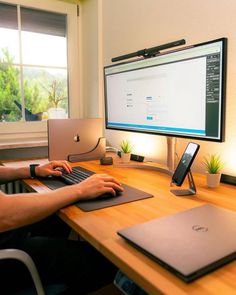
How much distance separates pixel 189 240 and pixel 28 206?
478 millimetres

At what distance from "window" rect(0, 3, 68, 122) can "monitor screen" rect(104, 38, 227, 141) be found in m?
0.81

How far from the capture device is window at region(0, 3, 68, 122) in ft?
6.85

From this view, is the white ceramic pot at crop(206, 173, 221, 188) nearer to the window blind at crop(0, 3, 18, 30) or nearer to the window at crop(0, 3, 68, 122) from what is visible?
the window at crop(0, 3, 68, 122)

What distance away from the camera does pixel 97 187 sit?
0.96m

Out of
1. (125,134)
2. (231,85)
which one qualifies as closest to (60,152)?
(125,134)

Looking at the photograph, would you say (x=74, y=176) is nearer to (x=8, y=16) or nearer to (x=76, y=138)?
(x=76, y=138)

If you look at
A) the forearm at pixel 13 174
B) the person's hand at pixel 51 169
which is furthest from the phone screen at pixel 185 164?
the forearm at pixel 13 174

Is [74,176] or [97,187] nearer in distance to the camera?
[97,187]

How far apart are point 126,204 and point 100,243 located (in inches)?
10.4

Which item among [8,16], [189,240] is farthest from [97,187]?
[8,16]

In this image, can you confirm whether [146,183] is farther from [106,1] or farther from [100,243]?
[106,1]

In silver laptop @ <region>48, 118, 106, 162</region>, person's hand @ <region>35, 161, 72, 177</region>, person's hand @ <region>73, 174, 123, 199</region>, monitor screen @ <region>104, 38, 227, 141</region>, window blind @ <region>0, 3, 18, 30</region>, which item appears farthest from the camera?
window blind @ <region>0, 3, 18, 30</region>

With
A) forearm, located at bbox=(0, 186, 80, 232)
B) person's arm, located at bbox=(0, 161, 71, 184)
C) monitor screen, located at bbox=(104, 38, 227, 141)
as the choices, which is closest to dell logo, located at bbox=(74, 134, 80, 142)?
monitor screen, located at bbox=(104, 38, 227, 141)

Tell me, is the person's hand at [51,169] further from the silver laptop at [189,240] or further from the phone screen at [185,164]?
the silver laptop at [189,240]
